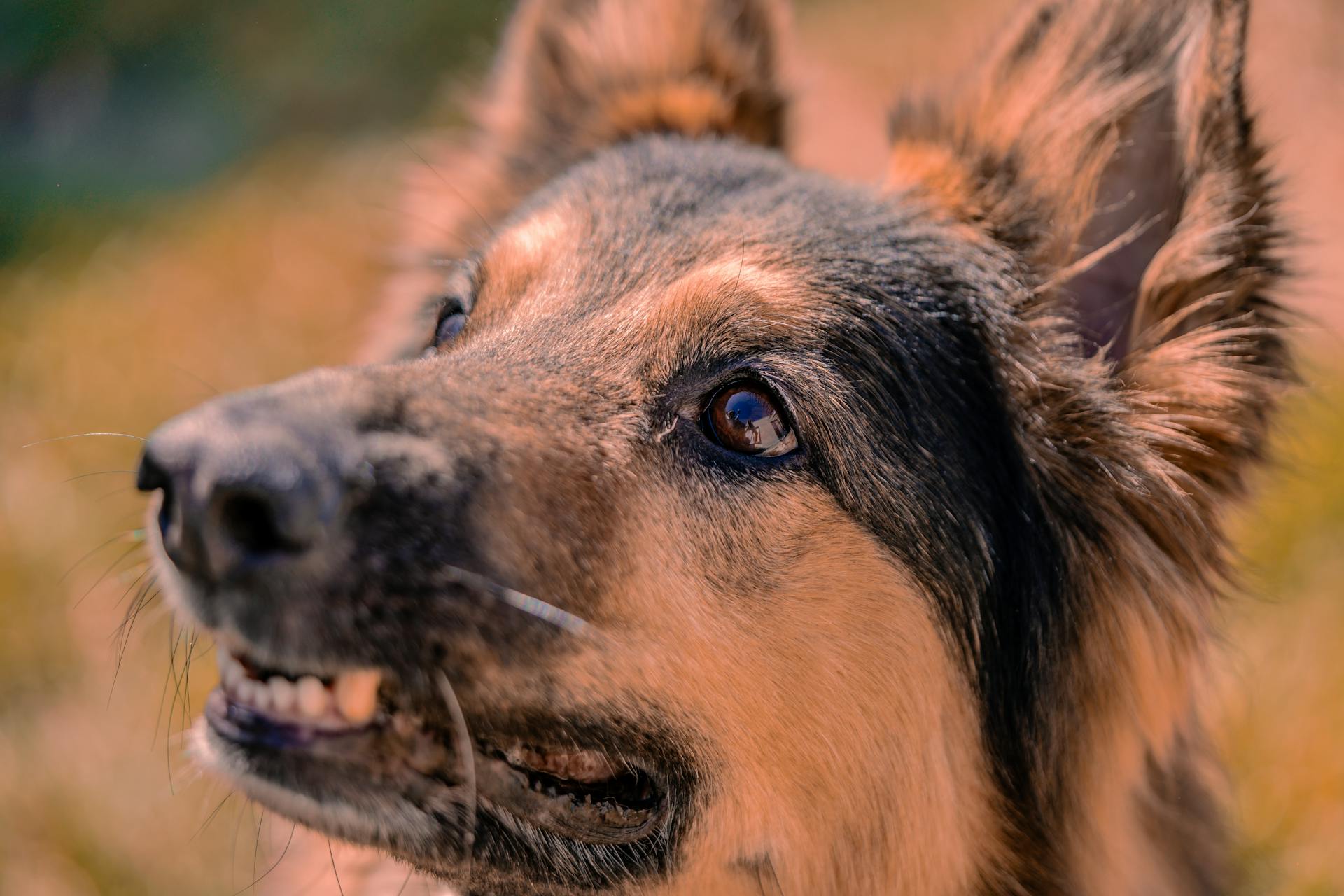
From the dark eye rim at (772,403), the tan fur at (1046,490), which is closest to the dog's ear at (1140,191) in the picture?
the tan fur at (1046,490)

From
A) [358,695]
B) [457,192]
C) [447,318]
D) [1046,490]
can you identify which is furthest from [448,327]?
[1046,490]

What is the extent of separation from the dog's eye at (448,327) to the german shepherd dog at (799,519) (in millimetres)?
119

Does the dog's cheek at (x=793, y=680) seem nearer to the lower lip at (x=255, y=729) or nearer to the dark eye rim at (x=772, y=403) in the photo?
the dark eye rim at (x=772, y=403)

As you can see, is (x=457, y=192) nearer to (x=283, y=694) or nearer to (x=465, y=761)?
(x=283, y=694)

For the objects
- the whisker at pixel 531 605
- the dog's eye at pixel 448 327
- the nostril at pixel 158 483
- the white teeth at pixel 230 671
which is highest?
the dog's eye at pixel 448 327

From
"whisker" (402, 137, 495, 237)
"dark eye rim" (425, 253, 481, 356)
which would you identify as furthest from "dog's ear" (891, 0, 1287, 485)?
"whisker" (402, 137, 495, 237)

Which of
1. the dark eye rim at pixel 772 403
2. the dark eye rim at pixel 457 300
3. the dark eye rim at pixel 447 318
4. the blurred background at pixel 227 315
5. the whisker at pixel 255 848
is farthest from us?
the blurred background at pixel 227 315

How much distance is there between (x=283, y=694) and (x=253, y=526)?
1.28 feet

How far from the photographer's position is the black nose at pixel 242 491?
1816 millimetres

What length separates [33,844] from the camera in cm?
402

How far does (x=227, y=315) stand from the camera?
7066 mm

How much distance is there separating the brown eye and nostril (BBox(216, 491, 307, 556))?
0.95 meters

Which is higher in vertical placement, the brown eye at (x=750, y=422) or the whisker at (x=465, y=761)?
the brown eye at (x=750, y=422)

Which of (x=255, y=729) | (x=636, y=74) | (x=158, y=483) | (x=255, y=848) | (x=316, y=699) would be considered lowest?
(x=255, y=848)
